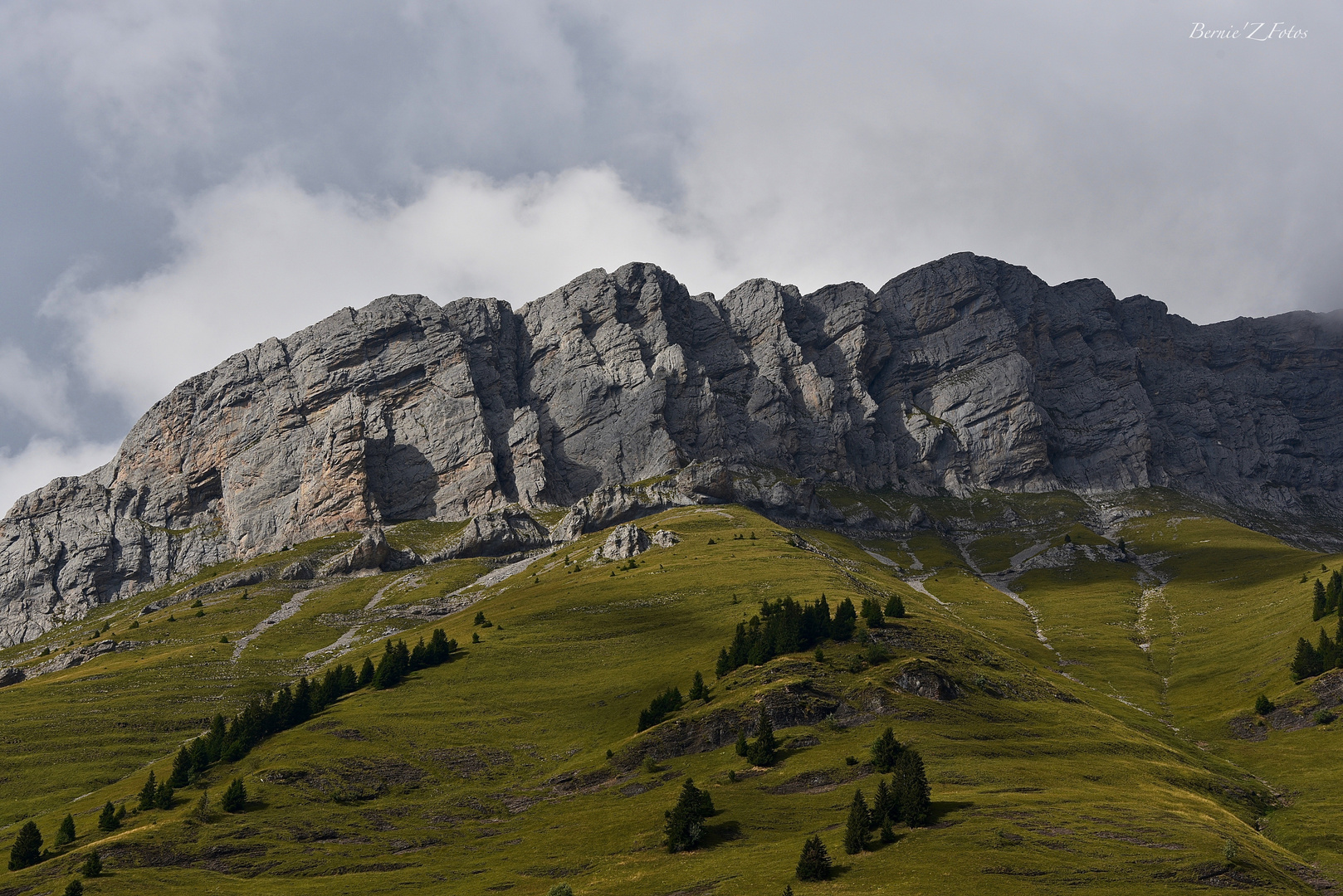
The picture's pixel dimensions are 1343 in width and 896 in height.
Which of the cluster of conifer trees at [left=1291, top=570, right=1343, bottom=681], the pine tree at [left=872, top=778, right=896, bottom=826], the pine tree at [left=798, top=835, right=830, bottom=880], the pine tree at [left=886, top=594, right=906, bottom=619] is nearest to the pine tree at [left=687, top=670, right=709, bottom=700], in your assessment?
the pine tree at [left=886, top=594, right=906, bottom=619]

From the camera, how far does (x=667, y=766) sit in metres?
102

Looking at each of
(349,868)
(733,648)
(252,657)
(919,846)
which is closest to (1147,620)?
(733,648)

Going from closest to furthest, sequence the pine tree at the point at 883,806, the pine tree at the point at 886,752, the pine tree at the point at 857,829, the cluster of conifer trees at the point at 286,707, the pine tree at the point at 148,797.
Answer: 1. the pine tree at the point at 857,829
2. the pine tree at the point at 883,806
3. the pine tree at the point at 886,752
4. the pine tree at the point at 148,797
5. the cluster of conifer trees at the point at 286,707

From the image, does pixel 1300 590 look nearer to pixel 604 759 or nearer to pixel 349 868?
pixel 604 759

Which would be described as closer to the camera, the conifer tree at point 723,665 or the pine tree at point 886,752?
the pine tree at point 886,752

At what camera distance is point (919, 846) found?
66875 millimetres

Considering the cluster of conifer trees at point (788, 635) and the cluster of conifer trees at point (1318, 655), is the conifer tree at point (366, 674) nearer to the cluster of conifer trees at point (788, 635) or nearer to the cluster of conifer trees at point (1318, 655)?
the cluster of conifer trees at point (788, 635)

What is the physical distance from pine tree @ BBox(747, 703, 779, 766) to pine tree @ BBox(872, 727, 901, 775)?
1227 cm

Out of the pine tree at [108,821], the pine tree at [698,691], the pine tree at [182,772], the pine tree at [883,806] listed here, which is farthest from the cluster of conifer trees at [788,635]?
the pine tree at [108,821]

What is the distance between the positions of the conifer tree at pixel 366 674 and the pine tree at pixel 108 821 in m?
51.1

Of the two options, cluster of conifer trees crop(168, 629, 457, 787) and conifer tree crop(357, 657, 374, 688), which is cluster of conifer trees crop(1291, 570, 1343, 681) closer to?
cluster of conifer trees crop(168, 629, 457, 787)

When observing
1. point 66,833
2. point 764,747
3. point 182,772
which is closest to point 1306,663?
point 764,747

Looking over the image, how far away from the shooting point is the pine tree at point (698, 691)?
11625cm

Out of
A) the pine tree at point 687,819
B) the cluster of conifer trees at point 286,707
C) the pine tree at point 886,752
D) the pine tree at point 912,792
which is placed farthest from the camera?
the cluster of conifer trees at point 286,707
